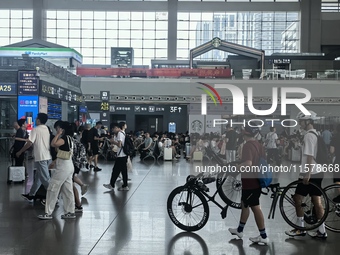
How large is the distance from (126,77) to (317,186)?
28.4 m

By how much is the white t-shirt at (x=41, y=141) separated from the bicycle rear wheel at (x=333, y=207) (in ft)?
16.7

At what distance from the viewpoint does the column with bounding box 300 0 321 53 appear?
4553 cm

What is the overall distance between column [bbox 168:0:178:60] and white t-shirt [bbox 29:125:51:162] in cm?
3987

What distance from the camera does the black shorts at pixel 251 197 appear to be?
6297mm

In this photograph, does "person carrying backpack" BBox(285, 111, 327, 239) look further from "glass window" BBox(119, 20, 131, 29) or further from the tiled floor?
"glass window" BBox(119, 20, 131, 29)

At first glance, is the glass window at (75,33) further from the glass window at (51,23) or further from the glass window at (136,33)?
the glass window at (136,33)

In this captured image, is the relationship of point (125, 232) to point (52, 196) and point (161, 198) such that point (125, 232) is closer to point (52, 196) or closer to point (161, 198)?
point (52, 196)

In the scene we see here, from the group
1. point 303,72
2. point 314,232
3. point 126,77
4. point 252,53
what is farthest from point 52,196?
point 252,53

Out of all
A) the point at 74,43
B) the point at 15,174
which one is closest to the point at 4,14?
the point at 74,43

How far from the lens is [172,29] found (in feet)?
157

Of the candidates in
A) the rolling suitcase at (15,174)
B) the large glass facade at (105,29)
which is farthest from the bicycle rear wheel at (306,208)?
the large glass facade at (105,29)

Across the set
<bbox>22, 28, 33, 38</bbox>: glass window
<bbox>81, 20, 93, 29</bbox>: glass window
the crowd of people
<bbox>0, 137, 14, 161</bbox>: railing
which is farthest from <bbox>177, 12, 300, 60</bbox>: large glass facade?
the crowd of people

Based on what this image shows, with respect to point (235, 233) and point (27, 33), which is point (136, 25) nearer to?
point (27, 33)

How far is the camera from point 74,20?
4897 centimetres
